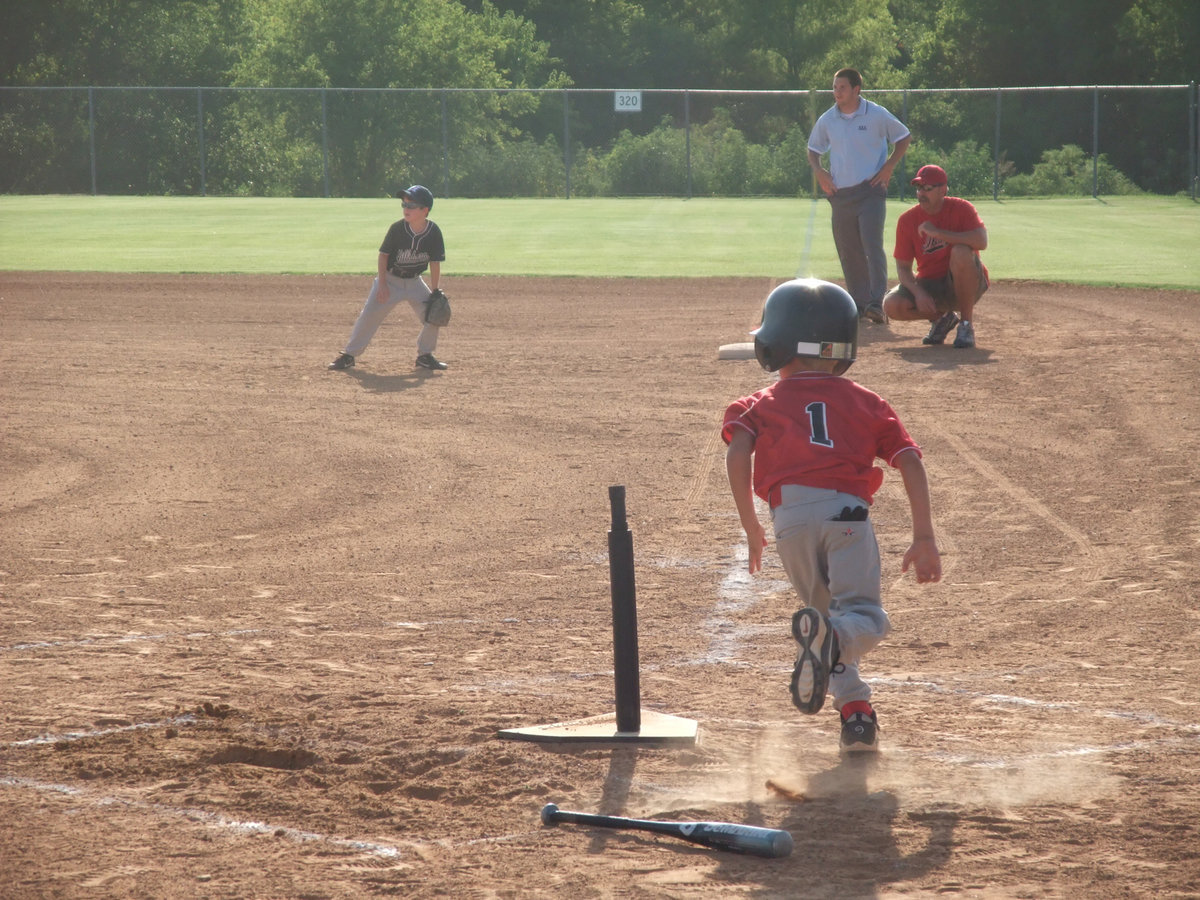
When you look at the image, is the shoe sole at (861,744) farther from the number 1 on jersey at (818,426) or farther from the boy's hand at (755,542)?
the number 1 on jersey at (818,426)

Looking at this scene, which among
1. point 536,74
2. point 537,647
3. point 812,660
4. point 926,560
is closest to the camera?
point 812,660

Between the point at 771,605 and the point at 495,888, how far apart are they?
2.61 m

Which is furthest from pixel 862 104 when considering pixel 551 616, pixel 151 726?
pixel 151 726

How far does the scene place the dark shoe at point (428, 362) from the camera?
11.7 m

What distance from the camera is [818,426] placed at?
4.05 m

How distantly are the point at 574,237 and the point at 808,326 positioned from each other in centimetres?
2106

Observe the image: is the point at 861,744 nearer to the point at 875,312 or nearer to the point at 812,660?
the point at 812,660

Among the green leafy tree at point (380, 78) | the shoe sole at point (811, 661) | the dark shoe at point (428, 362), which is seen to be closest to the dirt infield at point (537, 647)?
the shoe sole at point (811, 661)

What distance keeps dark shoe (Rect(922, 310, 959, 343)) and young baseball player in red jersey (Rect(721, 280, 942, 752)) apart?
8.38m

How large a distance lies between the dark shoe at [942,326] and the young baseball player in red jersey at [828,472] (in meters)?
8.38

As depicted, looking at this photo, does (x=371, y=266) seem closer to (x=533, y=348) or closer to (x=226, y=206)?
(x=533, y=348)

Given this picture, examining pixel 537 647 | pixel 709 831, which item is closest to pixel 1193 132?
pixel 537 647

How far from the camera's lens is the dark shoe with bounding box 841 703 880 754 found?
4055 millimetres

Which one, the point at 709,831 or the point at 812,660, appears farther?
the point at 812,660
